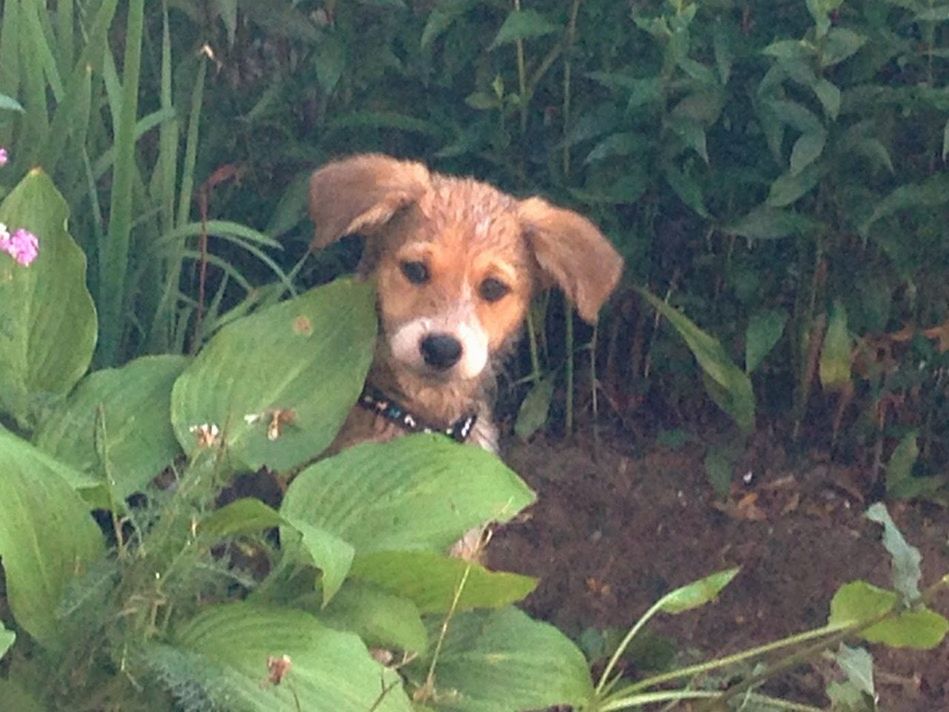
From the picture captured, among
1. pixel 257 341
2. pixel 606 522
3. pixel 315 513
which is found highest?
pixel 257 341

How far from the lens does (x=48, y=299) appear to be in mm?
1935

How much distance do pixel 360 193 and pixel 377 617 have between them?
0.77 m

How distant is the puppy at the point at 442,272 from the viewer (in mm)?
2119

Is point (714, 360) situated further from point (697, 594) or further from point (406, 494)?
point (406, 494)

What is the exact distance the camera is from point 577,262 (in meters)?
2.26

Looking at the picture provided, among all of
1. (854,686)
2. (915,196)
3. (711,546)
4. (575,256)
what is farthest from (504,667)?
(915,196)

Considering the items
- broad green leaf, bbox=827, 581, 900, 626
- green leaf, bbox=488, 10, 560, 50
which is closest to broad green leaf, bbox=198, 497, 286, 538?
broad green leaf, bbox=827, 581, 900, 626

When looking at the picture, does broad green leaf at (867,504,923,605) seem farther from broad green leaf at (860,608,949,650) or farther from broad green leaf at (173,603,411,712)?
broad green leaf at (173,603,411,712)

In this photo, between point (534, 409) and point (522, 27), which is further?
point (534, 409)

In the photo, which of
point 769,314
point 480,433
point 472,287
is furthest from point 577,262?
point 769,314

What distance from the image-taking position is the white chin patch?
6.81 ft

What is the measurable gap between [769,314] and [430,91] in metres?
0.85

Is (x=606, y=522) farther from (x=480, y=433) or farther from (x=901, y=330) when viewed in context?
(x=901, y=330)

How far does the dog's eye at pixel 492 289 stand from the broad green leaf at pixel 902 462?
1.02 meters
